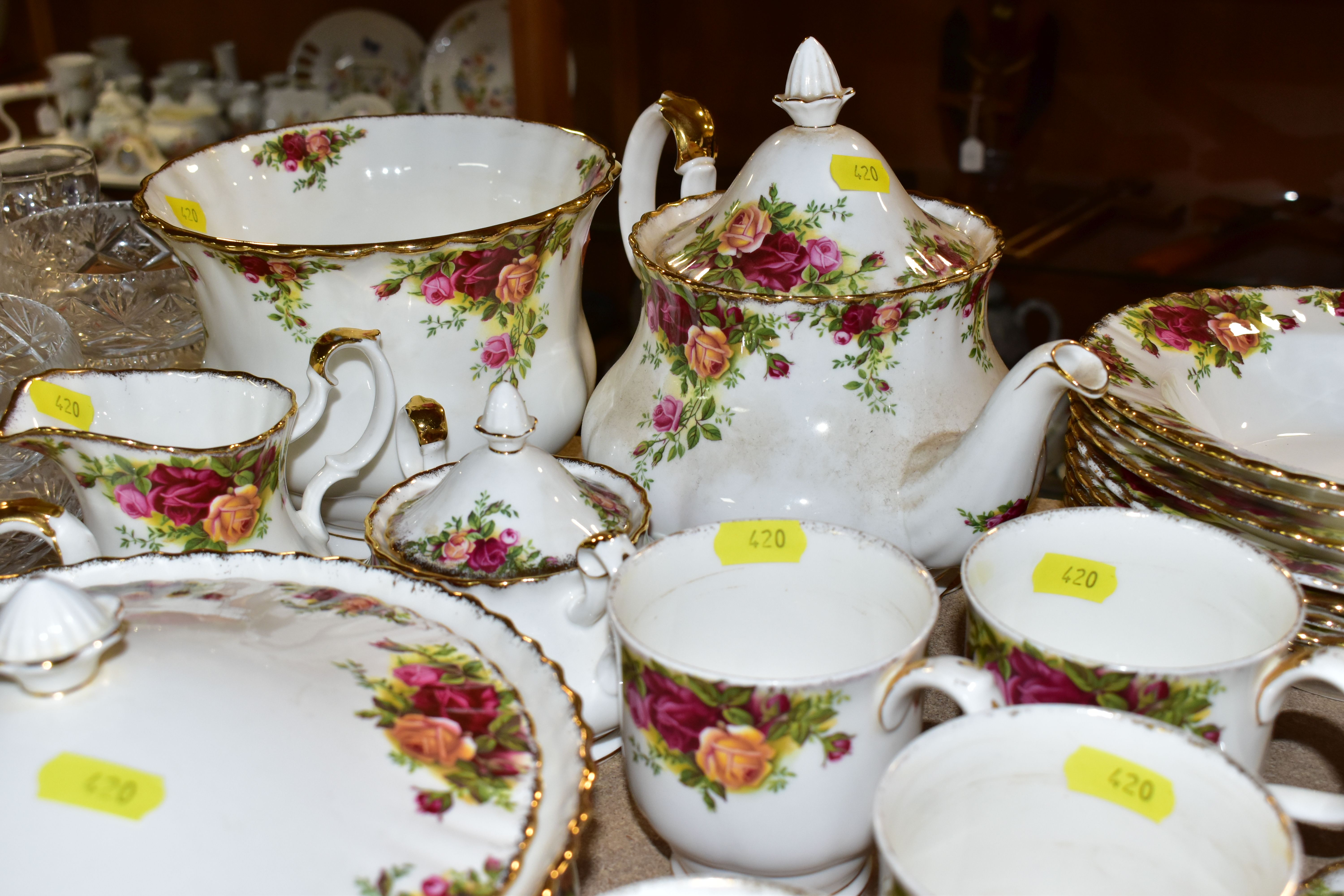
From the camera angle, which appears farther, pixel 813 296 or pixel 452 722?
pixel 813 296

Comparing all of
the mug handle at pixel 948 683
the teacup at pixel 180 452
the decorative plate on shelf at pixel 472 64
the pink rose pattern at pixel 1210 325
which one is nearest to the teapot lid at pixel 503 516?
the teacup at pixel 180 452

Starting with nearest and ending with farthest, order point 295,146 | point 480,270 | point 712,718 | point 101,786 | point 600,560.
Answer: point 101,786
point 712,718
point 600,560
point 480,270
point 295,146

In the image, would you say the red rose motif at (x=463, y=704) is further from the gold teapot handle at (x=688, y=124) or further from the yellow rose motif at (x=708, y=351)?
the gold teapot handle at (x=688, y=124)

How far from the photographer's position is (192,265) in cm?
90

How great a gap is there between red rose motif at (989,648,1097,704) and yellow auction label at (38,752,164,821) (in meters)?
0.40

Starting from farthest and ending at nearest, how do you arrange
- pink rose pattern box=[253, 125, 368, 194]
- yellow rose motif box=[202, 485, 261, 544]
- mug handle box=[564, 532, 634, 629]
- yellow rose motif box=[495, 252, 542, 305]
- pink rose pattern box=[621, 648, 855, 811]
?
pink rose pattern box=[253, 125, 368, 194] → yellow rose motif box=[495, 252, 542, 305] → yellow rose motif box=[202, 485, 261, 544] → mug handle box=[564, 532, 634, 629] → pink rose pattern box=[621, 648, 855, 811]

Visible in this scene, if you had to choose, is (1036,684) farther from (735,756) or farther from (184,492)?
(184,492)

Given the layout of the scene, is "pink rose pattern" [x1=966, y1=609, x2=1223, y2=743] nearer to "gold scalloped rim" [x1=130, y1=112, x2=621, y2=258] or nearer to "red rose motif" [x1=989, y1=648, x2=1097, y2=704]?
"red rose motif" [x1=989, y1=648, x2=1097, y2=704]

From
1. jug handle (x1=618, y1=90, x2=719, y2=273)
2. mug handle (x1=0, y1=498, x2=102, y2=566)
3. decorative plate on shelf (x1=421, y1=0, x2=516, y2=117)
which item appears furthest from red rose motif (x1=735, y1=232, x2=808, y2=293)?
decorative plate on shelf (x1=421, y1=0, x2=516, y2=117)

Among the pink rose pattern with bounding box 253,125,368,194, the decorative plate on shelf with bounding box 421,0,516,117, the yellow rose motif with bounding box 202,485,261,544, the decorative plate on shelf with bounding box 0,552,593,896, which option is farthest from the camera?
the decorative plate on shelf with bounding box 421,0,516,117

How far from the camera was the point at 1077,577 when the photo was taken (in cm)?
74

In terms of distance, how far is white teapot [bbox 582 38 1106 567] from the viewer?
0.78m

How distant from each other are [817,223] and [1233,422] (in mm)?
402

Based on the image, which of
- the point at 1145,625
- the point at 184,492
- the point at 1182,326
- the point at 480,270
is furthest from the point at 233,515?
the point at 1182,326
